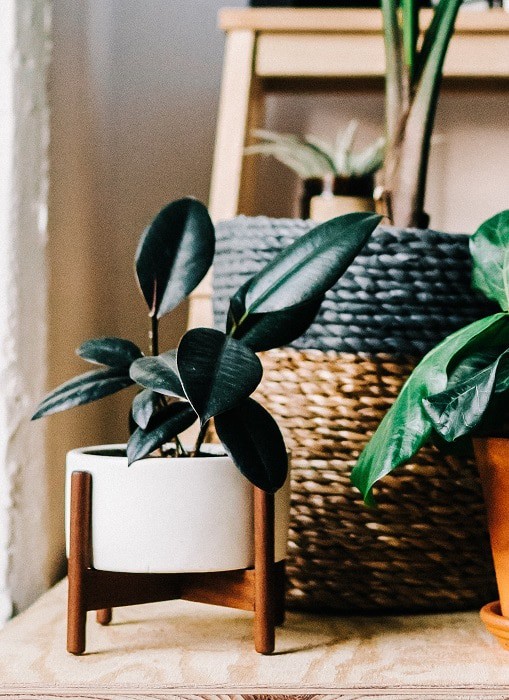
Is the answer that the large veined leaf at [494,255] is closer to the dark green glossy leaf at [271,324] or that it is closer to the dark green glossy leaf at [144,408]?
the dark green glossy leaf at [271,324]

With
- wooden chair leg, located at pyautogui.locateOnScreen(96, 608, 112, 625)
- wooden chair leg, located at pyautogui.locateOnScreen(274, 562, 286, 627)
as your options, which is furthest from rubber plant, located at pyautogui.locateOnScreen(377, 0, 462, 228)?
wooden chair leg, located at pyautogui.locateOnScreen(96, 608, 112, 625)

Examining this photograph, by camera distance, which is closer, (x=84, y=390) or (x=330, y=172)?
(x=84, y=390)

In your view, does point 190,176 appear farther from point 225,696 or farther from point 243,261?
point 225,696

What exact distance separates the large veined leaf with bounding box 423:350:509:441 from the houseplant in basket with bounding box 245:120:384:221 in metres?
0.44

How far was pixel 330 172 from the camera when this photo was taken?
1.05 m

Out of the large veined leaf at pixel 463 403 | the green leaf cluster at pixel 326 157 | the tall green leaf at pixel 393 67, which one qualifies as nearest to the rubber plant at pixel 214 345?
the large veined leaf at pixel 463 403

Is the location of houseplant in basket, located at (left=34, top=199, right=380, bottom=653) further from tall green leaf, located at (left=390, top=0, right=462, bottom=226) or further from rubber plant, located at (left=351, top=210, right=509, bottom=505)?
tall green leaf, located at (left=390, top=0, right=462, bottom=226)

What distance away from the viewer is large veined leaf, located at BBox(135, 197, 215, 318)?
667 mm

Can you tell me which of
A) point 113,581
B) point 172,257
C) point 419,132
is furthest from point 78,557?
point 419,132

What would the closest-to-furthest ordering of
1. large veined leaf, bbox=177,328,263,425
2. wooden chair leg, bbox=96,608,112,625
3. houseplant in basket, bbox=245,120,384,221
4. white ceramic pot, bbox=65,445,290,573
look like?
large veined leaf, bbox=177,328,263,425
white ceramic pot, bbox=65,445,290,573
wooden chair leg, bbox=96,608,112,625
houseplant in basket, bbox=245,120,384,221

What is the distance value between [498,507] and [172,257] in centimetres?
34

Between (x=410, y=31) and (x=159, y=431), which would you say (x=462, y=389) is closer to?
(x=159, y=431)

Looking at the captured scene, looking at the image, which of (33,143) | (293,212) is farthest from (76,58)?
(293,212)

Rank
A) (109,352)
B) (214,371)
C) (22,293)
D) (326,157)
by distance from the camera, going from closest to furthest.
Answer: (214,371) < (109,352) < (22,293) < (326,157)
